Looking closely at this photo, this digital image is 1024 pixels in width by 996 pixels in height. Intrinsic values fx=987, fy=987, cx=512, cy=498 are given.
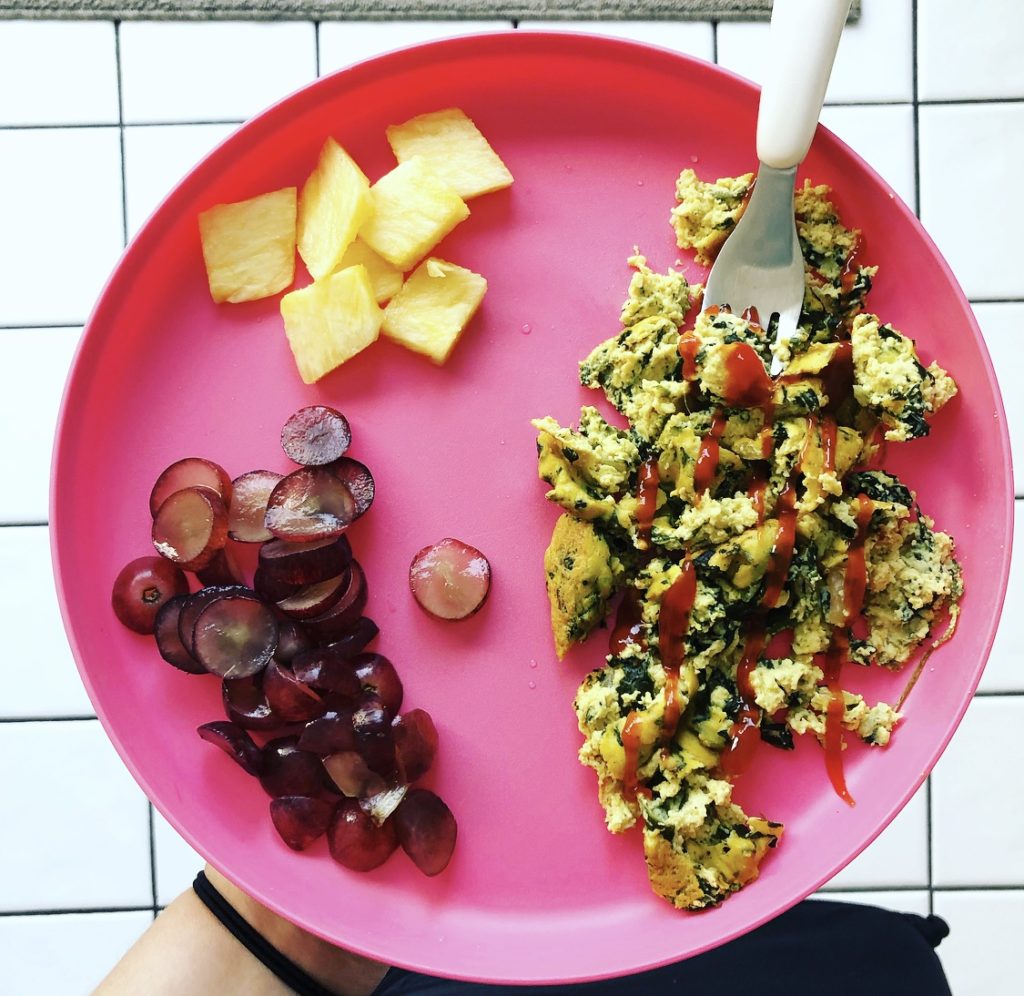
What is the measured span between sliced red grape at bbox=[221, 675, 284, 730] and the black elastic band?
338 mm

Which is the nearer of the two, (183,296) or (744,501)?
(744,501)

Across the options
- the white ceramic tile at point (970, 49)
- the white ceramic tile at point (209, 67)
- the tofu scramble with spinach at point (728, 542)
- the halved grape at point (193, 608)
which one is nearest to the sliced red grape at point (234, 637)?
the halved grape at point (193, 608)

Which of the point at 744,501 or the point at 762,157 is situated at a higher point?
the point at 762,157

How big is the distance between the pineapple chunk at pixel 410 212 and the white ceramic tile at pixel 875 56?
604mm

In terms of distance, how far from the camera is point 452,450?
127cm

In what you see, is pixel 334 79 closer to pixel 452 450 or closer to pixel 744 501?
pixel 452 450

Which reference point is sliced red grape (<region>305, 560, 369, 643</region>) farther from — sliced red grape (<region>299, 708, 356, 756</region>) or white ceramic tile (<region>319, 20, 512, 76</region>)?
white ceramic tile (<region>319, 20, 512, 76</region>)

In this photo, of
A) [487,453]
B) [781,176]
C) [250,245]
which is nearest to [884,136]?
[781,176]

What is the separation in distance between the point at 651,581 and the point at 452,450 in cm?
30

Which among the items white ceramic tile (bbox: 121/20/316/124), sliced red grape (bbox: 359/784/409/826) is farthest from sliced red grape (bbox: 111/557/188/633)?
white ceramic tile (bbox: 121/20/316/124)

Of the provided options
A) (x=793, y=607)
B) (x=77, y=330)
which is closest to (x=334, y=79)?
(x=77, y=330)

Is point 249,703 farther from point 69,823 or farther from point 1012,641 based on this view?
point 1012,641

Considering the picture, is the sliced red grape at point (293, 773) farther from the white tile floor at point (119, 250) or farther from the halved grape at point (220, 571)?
the white tile floor at point (119, 250)

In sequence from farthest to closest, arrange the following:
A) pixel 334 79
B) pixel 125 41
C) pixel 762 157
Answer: pixel 125 41
pixel 334 79
pixel 762 157
